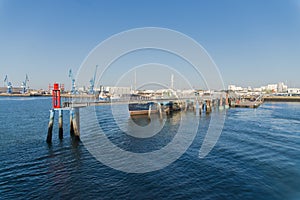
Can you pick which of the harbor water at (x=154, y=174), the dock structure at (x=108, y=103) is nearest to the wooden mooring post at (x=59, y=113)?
the dock structure at (x=108, y=103)

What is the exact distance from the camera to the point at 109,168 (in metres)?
13.1

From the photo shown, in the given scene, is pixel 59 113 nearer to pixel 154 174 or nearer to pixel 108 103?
pixel 154 174

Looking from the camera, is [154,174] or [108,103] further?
[108,103]

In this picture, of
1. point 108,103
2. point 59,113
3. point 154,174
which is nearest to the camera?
point 154,174

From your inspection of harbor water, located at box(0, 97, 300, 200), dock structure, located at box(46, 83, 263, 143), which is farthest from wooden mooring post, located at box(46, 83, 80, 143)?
harbor water, located at box(0, 97, 300, 200)

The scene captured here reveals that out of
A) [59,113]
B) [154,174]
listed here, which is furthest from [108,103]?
[154,174]

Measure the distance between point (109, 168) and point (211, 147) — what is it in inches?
392

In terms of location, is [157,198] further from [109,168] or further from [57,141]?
[57,141]

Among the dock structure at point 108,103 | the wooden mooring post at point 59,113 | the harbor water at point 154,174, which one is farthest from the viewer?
the dock structure at point 108,103

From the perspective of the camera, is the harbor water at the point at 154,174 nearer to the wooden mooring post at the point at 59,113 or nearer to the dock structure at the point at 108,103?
the wooden mooring post at the point at 59,113

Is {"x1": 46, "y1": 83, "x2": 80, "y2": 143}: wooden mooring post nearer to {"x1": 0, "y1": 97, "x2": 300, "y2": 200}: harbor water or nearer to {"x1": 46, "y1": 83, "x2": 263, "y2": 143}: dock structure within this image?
{"x1": 46, "y1": 83, "x2": 263, "y2": 143}: dock structure

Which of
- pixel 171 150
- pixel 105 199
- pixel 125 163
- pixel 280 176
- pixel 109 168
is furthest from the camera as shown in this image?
pixel 171 150

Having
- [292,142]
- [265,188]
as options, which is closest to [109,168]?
[265,188]

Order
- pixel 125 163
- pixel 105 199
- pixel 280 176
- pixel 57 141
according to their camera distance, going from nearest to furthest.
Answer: pixel 105 199 → pixel 280 176 → pixel 125 163 → pixel 57 141
